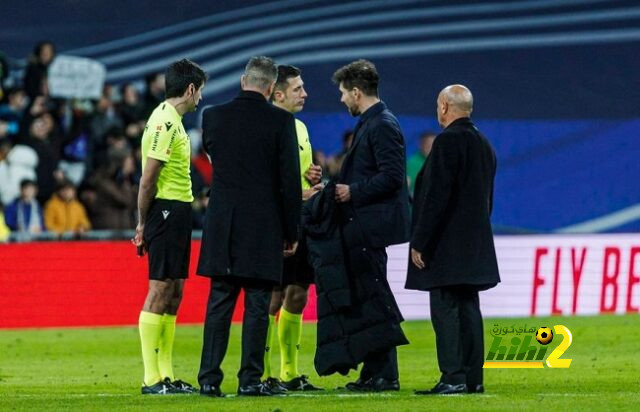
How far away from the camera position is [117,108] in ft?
69.4

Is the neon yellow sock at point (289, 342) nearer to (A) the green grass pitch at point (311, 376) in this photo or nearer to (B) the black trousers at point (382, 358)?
(A) the green grass pitch at point (311, 376)

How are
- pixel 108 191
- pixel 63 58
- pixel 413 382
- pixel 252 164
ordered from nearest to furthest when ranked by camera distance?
1. pixel 252 164
2. pixel 413 382
3. pixel 108 191
4. pixel 63 58

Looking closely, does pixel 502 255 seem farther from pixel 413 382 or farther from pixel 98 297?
pixel 413 382

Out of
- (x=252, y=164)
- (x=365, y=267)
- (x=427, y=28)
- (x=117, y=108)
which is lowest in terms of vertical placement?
(x=365, y=267)

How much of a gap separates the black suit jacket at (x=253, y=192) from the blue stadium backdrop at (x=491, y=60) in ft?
43.0

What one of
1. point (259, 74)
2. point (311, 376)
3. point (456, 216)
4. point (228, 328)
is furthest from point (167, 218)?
point (311, 376)

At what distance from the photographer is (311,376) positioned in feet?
38.2

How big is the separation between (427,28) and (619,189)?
377 centimetres

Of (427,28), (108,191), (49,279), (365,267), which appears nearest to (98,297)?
(49,279)

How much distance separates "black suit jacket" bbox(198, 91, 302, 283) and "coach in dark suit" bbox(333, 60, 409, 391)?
61 centimetres

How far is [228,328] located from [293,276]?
1142 millimetres

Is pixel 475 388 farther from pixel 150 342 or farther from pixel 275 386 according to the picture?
pixel 150 342

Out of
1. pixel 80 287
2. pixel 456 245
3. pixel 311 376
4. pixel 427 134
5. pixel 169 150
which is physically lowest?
pixel 311 376

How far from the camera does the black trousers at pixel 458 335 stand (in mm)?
9531
